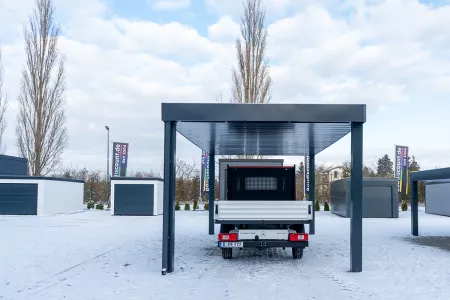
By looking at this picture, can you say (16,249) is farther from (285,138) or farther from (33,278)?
(285,138)

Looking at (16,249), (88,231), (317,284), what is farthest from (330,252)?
(88,231)

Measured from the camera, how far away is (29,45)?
31.7 m

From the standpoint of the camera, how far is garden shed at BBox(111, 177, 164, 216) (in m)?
28.3

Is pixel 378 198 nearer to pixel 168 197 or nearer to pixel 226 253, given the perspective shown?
pixel 226 253

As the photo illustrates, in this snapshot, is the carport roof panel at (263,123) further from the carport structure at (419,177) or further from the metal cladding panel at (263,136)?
the carport structure at (419,177)

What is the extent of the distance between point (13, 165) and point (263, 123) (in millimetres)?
28867

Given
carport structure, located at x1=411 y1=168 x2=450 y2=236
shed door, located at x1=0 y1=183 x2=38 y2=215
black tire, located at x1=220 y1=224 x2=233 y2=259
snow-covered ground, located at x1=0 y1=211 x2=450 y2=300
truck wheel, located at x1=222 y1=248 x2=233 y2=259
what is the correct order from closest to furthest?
snow-covered ground, located at x1=0 y1=211 x2=450 y2=300 → black tire, located at x1=220 y1=224 x2=233 y2=259 → truck wheel, located at x1=222 y1=248 x2=233 y2=259 → carport structure, located at x1=411 y1=168 x2=450 y2=236 → shed door, located at x1=0 y1=183 x2=38 y2=215

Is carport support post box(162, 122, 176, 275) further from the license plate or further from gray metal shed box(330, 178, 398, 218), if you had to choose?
gray metal shed box(330, 178, 398, 218)

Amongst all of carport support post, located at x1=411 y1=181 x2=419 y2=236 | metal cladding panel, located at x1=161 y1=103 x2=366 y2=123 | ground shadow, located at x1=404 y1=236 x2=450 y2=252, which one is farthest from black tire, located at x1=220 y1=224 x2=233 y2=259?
carport support post, located at x1=411 y1=181 x2=419 y2=236

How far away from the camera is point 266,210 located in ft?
32.5

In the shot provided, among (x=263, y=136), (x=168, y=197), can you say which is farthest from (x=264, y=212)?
(x=263, y=136)

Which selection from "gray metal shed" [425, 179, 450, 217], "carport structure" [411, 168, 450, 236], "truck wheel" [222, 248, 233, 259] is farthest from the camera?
"gray metal shed" [425, 179, 450, 217]

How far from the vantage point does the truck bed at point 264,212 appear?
9891 mm

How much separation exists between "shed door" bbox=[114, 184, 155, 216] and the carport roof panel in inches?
561
